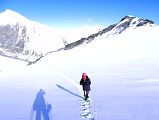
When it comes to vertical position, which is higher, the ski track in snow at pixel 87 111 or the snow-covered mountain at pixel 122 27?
the snow-covered mountain at pixel 122 27

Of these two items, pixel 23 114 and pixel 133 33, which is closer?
pixel 23 114

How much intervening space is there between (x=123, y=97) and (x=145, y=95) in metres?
1.15

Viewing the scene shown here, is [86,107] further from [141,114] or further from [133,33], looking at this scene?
[133,33]

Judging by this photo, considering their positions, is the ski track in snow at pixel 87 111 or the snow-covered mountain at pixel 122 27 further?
the snow-covered mountain at pixel 122 27

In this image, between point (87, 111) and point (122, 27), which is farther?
point (122, 27)

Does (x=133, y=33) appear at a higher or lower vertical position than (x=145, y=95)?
higher

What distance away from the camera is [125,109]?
12.7m

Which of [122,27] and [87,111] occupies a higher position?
[122,27]

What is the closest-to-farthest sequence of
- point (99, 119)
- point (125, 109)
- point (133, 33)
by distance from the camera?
point (99, 119) → point (125, 109) → point (133, 33)

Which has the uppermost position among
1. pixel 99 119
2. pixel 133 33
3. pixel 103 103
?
pixel 133 33

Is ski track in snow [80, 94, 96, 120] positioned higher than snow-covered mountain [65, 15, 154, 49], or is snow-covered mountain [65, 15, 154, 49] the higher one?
snow-covered mountain [65, 15, 154, 49]

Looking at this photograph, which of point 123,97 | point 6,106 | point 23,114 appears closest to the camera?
point 23,114

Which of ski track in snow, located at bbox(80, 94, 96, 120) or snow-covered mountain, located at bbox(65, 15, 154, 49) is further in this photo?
snow-covered mountain, located at bbox(65, 15, 154, 49)

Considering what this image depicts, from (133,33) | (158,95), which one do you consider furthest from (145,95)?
(133,33)
